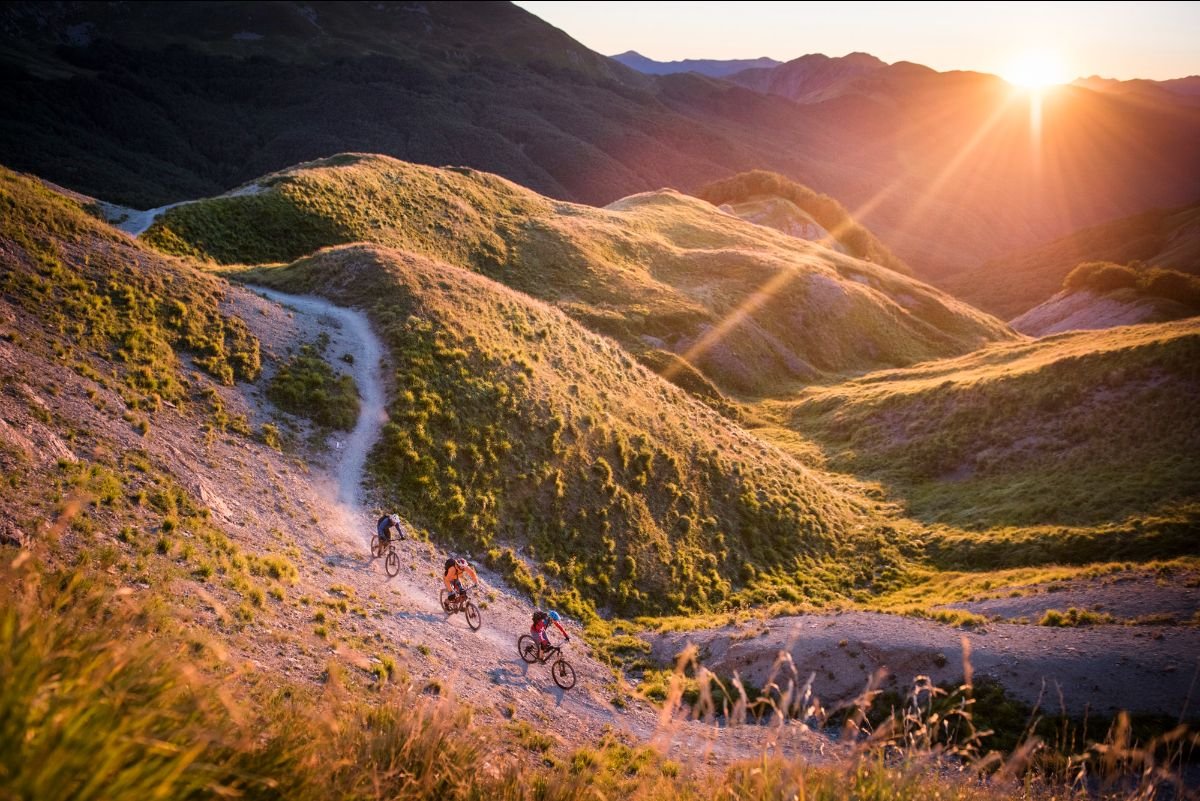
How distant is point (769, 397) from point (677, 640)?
4752 cm

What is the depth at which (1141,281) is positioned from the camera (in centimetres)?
9650

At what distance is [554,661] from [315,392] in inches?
611

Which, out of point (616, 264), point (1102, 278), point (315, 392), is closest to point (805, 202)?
point (1102, 278)

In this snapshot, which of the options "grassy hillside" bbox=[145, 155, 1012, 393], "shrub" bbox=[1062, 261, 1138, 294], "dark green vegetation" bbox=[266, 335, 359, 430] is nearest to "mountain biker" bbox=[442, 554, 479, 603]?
"dark green vegetation" bbox=[266, 335, 359, 430]

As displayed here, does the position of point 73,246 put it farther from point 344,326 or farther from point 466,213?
point 466,213

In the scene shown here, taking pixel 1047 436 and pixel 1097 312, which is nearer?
pixel 1047 436

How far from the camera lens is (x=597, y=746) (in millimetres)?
16453

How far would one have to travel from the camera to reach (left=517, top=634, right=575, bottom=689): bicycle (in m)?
19.7

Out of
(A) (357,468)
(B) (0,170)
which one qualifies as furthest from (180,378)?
(B) (0,170)

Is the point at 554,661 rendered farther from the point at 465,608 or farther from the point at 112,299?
the point at 112,299

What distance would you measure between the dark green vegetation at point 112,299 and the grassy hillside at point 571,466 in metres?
7.43

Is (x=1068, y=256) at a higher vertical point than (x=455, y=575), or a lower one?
higher

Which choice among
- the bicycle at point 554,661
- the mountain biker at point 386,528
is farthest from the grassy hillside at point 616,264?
the bicycle at point 554,661

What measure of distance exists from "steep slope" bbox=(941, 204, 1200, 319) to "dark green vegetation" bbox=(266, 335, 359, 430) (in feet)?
546
